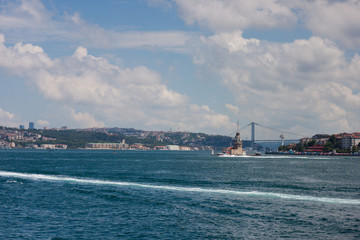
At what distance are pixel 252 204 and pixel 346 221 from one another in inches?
376

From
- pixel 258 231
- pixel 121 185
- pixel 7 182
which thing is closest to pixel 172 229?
pixel 258 231

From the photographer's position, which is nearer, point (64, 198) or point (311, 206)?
point (311, 206)

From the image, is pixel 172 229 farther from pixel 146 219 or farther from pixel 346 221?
pixel 346 221

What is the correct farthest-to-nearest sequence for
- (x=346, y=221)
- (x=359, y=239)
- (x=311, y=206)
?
(x=311, y=206), (x=346, y=221), (x=359, y=239)

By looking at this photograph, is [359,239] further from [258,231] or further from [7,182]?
[7,182]

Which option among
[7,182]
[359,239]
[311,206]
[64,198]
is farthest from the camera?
[7,182]

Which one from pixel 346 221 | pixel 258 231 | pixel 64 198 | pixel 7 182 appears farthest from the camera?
pixel 7 182

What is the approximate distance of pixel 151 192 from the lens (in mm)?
46219

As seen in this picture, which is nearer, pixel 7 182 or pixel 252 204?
pixel 252 204

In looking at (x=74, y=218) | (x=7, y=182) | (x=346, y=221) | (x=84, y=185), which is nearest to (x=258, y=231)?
(x=346, y=221)

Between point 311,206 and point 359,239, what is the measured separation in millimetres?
11011

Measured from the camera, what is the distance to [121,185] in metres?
52.8

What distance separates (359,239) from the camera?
86.8 feet

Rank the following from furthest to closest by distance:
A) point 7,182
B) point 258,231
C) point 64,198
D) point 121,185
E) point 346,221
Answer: point 7,182
point 121,185
point 64,198
point 346,221
point 258,231
